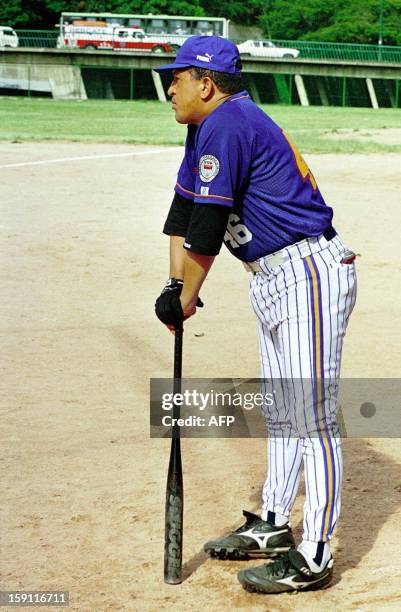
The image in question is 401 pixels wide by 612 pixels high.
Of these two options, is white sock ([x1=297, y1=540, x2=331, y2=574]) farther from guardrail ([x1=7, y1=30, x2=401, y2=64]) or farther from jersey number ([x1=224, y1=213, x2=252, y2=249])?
guardrail ([x1=7, y1=30, x2=401, y2=64])

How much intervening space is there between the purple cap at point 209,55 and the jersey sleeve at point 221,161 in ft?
0.76

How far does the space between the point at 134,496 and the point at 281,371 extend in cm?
121

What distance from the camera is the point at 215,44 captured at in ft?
12.3

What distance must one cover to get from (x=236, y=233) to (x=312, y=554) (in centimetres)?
125

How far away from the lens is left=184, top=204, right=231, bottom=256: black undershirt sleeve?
3.68m

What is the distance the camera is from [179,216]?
423 cm

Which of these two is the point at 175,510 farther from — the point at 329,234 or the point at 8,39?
the point at 8,39

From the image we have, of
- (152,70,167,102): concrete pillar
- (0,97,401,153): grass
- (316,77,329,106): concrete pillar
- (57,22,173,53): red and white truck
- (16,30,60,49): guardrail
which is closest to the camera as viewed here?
(0,97,401,153): grass

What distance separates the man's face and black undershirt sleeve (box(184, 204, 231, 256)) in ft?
1.18

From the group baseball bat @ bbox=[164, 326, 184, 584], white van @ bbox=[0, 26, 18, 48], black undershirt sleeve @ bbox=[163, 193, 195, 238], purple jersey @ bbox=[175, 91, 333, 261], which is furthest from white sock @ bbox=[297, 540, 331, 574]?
white van @ bbox=[0, 26, 18, 48]

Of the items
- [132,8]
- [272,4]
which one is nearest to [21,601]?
[132,8]

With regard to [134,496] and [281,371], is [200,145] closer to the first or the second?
[281,371]

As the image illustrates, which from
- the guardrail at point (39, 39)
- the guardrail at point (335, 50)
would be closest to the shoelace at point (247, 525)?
the guardrail at point (39, 39)

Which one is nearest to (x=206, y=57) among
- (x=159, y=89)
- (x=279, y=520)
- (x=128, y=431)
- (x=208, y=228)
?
(x=208, y=228)
